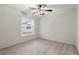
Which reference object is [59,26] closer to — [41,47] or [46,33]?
[46,33]

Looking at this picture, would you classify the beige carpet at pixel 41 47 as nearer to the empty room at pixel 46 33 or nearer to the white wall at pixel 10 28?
the empty room at pixel 46 33

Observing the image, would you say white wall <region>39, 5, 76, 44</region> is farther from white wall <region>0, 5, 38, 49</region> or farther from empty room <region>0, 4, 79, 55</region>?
white wall <region>0, 5, 38, 49</region>

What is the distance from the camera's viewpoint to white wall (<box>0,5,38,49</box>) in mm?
2547

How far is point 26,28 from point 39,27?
31 cm

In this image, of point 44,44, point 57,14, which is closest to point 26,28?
point 44,44

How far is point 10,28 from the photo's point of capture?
2809mm

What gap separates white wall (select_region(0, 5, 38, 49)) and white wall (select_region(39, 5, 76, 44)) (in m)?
0.23

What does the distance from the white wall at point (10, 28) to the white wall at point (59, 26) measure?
0.23 m

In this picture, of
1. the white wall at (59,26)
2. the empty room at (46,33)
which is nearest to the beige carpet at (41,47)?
the empty room at (46,33)

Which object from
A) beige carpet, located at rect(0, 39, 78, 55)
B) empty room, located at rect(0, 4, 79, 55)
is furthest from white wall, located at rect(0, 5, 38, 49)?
beige carpet, located at rect(0, 39, 78, 55)

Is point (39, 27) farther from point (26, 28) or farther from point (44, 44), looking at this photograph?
point (44, 44)
